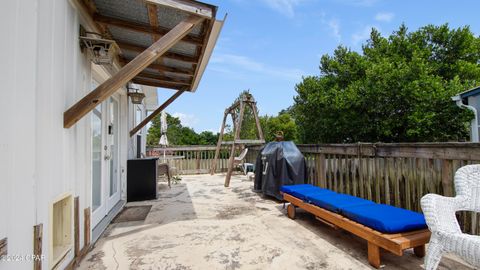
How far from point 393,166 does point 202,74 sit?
3.10m

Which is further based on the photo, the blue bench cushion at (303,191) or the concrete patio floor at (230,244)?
the blue bench cushion at (303,191)

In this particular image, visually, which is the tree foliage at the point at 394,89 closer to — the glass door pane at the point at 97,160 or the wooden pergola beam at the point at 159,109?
the wooden pergola beam at the point at 159,109

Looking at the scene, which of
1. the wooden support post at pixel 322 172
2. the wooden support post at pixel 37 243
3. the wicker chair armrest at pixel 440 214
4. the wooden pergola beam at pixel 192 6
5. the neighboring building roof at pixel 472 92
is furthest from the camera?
the neighboring building roof at pixel 472 92

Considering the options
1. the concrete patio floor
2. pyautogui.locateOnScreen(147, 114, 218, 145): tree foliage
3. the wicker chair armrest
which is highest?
pyautogui.locateOnScreen(147, 114, 218, 145): tree foliage

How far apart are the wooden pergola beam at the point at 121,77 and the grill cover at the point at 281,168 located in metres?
2.81

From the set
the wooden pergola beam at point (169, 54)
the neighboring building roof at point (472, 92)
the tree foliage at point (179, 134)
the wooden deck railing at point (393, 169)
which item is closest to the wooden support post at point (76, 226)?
the wooden pergola beam at point (169, 54)

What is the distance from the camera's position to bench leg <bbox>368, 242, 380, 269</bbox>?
1999mm

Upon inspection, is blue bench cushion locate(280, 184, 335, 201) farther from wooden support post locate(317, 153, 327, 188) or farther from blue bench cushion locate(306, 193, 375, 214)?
wooden support post locate(317, 153, 327, 188)

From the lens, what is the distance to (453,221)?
1778 millimetres

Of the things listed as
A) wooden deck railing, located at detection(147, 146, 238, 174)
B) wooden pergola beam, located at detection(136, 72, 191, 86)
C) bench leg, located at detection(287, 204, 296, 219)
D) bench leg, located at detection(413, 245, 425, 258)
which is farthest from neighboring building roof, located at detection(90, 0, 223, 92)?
wooden deck railing, located at detection(147, 146, 238, 174)

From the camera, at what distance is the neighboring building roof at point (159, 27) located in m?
2.43

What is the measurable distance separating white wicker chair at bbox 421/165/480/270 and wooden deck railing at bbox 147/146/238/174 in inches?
297

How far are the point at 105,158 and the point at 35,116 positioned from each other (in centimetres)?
210

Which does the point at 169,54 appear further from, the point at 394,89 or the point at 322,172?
the point at 394,89
